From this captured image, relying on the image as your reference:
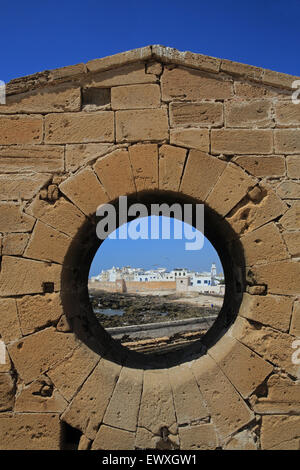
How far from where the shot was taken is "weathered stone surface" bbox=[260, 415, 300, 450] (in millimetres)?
3148

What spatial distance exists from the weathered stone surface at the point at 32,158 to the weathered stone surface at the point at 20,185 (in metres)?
0.07

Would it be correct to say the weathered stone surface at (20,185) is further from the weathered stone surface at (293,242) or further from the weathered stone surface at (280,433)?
the weathered stone surface at (280,433)

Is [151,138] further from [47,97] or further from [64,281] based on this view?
[64,281]

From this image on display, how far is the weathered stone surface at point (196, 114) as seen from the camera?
354 centimetres

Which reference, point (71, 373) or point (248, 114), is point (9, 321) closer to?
point (71, 373)

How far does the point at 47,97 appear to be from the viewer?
11.9 ft

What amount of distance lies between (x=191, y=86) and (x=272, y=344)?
278 cm

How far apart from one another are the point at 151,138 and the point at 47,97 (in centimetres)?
122

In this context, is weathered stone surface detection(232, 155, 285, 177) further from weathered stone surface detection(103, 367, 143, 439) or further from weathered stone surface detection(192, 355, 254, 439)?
weathered stone surface detection(103, 367, 143, 439)

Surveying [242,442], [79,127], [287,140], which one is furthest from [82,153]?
[242,442]

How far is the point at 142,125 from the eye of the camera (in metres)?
3.52

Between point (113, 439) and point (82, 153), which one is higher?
point (82, 153)

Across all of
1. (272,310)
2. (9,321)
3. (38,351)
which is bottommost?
(38,351)

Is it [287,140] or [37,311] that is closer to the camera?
[37,311]
